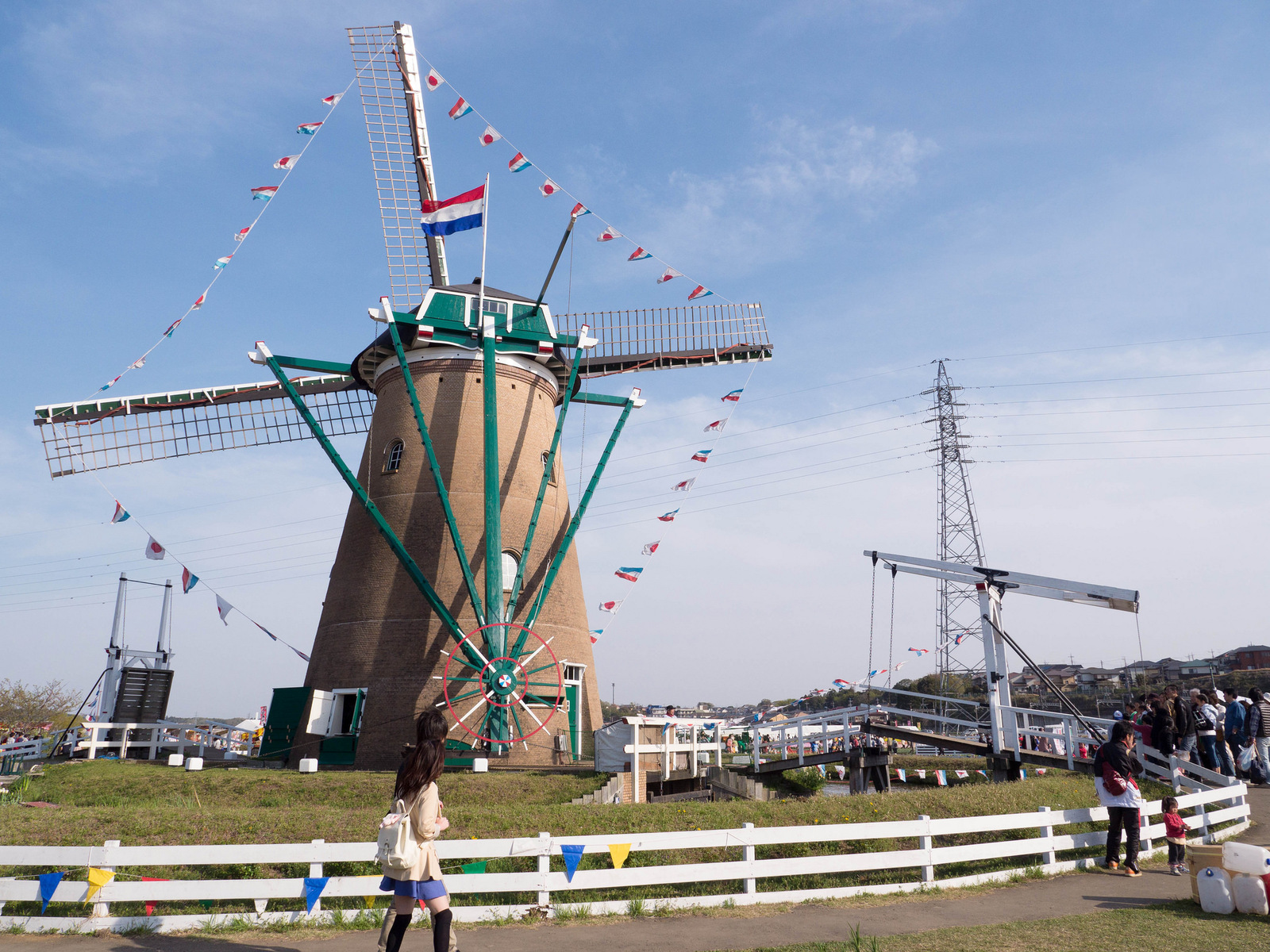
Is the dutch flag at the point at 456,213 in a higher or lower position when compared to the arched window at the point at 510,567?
higher

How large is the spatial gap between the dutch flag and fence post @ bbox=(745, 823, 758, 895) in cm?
1434

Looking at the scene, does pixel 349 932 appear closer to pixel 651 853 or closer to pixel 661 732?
pixel 651 853

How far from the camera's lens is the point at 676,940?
23.9 ft

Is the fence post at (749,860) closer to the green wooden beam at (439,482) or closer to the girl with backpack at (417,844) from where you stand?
the girl with backpack at (417,844)

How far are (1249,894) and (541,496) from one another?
15.5 meters

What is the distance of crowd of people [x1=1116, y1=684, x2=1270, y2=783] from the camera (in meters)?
14.4

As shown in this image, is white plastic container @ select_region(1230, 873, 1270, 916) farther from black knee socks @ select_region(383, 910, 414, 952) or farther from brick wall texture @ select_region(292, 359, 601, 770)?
brick wall texture @ select_region(292, 359, 601, 770)

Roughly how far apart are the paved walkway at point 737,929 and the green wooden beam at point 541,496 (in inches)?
480

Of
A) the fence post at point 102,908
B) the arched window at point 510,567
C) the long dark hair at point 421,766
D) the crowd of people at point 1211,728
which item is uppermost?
the arched window at point 510,567

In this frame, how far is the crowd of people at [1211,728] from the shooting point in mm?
14358

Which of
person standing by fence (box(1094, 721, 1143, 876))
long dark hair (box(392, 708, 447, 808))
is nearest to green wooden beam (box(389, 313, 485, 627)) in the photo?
person standing by fence (box(1094, 721, 1143, 876))

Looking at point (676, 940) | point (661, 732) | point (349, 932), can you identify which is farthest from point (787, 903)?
point (661, 732)

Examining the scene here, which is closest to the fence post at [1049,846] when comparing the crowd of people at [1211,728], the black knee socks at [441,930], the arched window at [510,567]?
the crowd of people at [1211,728]

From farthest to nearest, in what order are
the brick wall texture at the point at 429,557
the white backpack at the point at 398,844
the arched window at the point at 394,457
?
the arched window at the point at 394,457 < the brick wall texture at the point at 429,557 < the white backpack at the point at 398,844
